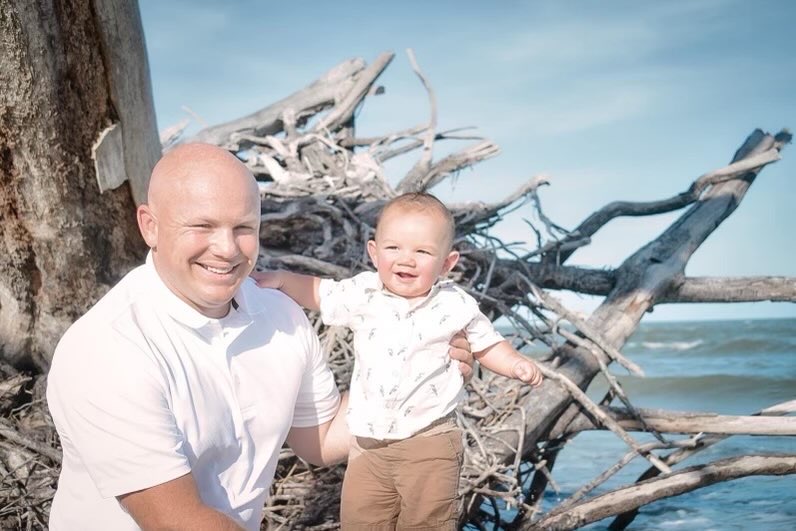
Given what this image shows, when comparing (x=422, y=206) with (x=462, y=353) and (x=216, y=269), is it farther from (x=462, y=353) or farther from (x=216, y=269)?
(x=216, y=269)

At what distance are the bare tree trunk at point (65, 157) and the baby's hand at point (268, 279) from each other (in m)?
1.16

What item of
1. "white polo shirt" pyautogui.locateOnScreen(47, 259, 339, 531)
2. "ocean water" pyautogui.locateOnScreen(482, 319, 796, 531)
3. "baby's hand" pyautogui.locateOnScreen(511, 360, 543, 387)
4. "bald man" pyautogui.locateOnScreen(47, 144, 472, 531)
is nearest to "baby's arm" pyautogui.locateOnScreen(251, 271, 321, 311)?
"white polo shirt" pyautogui.locateOnScreen(47, 259, 339, 531)

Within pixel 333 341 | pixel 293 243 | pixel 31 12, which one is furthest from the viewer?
pixel 293 243

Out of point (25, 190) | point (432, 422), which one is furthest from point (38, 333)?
point (432, 422)

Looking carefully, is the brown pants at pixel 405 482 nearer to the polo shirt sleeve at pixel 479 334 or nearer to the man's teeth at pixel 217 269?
the polo shirt sleeve at pixel 479 334

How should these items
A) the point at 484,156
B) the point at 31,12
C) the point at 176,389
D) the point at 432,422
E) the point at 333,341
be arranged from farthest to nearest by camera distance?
1. the point at 484,156
2. the point at 333,341
3. the point at 31,12
4. the point at 432,422
5. the point at 176,389

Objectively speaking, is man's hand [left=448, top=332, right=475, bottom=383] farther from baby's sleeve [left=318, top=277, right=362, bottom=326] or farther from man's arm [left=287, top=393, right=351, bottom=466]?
man's arm [left=287, top=393, right=351, bottom=466]

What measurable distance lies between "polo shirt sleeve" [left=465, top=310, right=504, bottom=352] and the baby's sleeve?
1.44ft

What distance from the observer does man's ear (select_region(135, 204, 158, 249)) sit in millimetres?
2469

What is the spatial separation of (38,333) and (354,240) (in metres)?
2.02

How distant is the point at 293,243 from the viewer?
5500 mm

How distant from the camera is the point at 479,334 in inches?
121

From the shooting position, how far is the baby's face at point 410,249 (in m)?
2.87

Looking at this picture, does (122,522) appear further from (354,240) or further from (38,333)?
(354,240)
